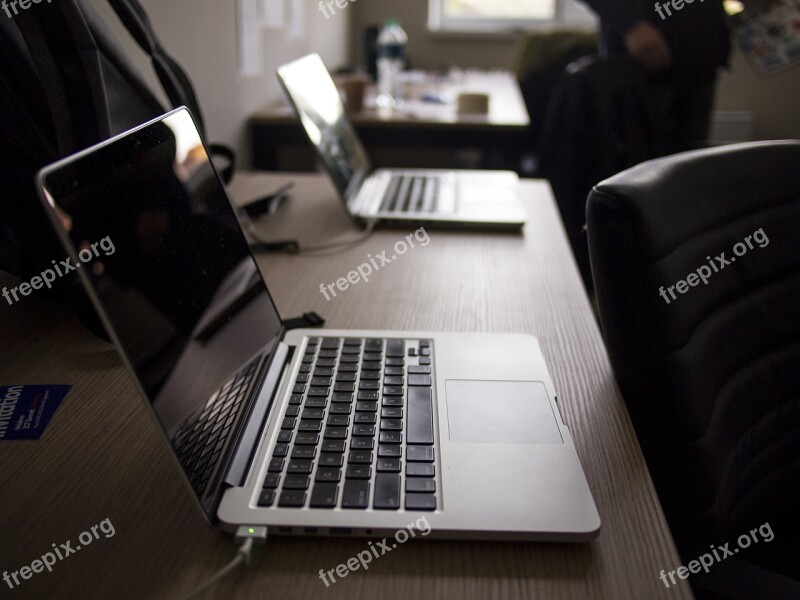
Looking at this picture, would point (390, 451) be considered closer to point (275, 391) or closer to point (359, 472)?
point (359, 472)

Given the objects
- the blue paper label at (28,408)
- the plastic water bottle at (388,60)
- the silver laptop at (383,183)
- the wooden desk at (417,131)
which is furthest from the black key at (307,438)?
the plastic water bottle at (388,60)

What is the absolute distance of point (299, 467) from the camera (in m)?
0.52

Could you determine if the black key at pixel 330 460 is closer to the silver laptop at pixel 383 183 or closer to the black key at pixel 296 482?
the black key at pixel 296 482

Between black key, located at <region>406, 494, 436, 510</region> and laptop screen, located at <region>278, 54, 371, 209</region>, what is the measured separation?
747 millimetres

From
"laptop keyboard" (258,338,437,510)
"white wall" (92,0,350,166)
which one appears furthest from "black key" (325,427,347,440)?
"white wall" (92,0,350,166)

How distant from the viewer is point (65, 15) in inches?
28.7

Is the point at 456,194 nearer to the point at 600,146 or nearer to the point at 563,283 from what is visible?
the point at 563,283

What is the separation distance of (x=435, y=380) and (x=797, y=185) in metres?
0.55

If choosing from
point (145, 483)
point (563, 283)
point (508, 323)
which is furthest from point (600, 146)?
point (145, 483)

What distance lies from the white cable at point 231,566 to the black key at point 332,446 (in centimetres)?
11

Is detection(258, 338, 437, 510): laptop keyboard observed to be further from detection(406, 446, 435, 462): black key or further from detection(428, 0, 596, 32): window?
detection(428, 0, 596, 32): window

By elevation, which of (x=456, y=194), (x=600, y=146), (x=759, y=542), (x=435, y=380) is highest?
(x=435, y=380)

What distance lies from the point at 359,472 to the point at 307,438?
0.07 metres

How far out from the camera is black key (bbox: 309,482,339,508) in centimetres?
49
